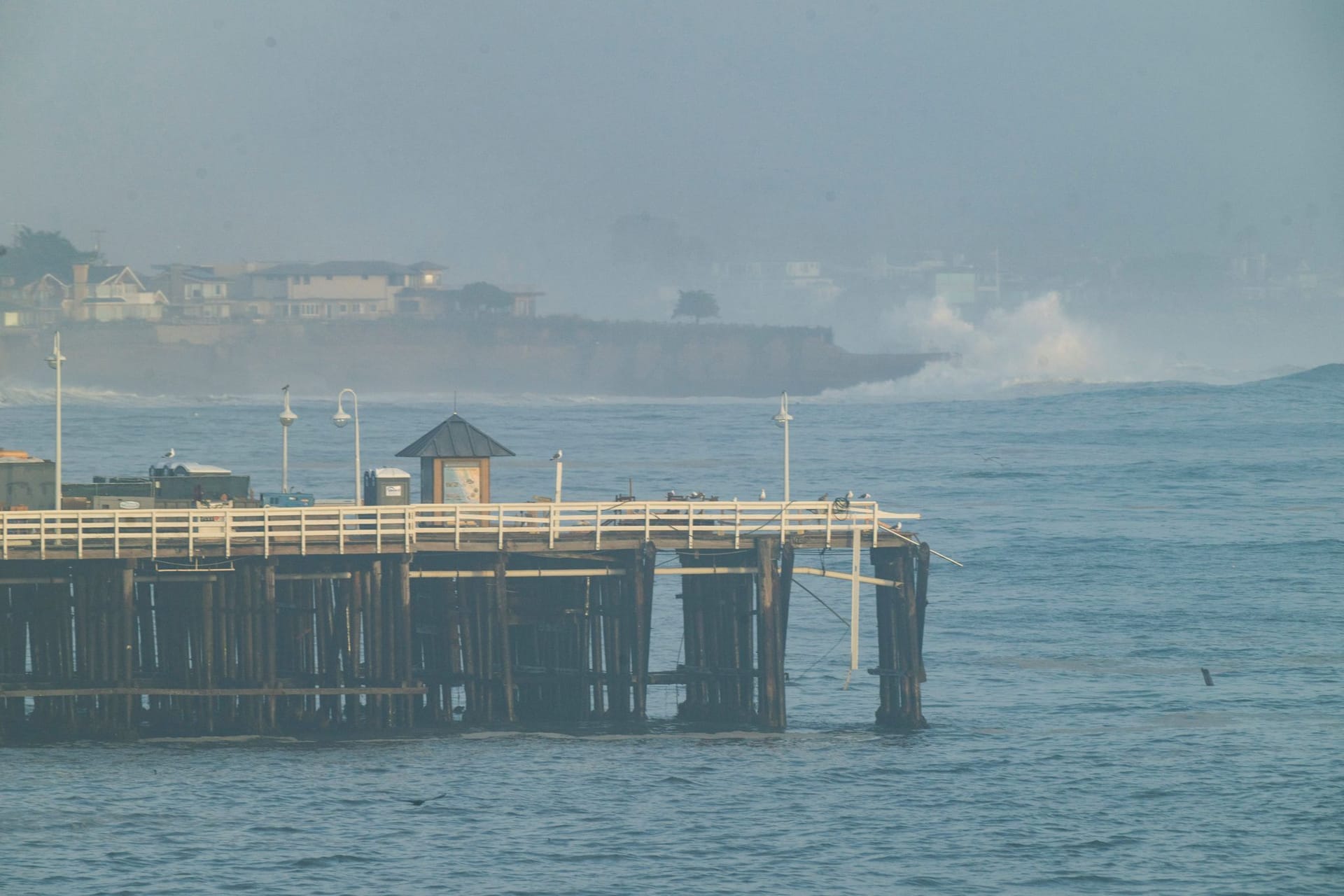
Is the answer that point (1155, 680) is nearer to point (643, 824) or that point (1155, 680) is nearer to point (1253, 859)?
point (1253, 859)

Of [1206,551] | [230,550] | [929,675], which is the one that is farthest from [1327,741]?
[1206,551]

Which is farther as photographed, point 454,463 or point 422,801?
point 454,463

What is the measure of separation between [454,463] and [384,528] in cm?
466

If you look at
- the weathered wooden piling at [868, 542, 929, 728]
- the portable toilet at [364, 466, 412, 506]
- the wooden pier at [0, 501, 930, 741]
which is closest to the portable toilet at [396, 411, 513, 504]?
the portable toilet at [364, 466, 412, 506]

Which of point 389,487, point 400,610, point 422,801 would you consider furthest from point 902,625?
point 389,487

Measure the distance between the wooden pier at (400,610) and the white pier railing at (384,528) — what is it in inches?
3.1

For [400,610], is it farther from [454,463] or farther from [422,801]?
[454,463]

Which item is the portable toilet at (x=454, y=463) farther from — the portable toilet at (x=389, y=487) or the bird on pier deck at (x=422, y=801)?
the bird on pier deck at (x=422, y=801)

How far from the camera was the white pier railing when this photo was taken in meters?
39.7

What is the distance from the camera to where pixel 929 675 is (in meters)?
53.0

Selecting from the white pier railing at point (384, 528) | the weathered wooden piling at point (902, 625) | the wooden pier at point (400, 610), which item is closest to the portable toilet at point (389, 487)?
the white pier railing at point (384, 528)

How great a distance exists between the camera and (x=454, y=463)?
4541cm

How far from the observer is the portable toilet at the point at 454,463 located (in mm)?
45188

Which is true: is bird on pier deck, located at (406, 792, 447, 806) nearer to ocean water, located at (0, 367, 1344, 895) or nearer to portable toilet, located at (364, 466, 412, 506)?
ocean water, located at (0, 367, 1344, 895)
